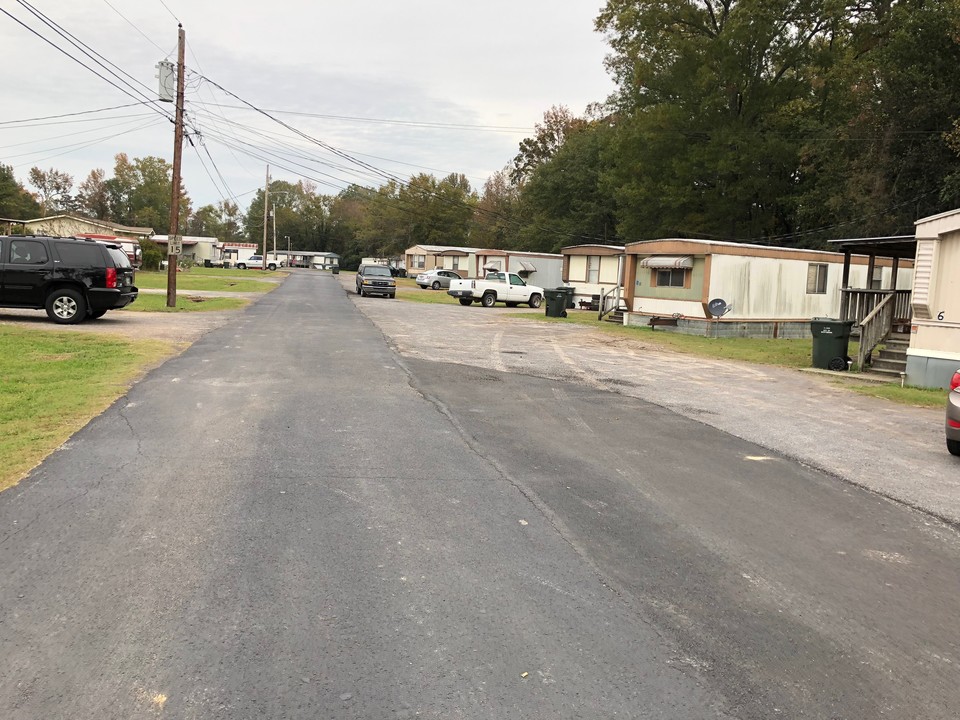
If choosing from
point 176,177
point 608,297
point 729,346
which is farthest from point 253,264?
point 729,346

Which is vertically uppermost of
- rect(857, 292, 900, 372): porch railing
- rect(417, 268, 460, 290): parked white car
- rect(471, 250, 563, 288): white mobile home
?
rect(471, 250, 563, 288): white mobile home

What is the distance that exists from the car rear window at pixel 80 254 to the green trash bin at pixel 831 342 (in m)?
15.7

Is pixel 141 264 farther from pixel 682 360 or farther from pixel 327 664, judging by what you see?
pixel 327 664

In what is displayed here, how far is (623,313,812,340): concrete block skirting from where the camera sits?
24453 millimetres

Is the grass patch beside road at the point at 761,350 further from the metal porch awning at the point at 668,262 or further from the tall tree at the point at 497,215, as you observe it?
the tall tree at the point at 497,215

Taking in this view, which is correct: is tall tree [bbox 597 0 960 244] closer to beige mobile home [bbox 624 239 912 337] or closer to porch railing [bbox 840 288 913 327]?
beige mobile home [bbox 624 239 912 337]

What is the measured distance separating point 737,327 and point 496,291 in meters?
13.4

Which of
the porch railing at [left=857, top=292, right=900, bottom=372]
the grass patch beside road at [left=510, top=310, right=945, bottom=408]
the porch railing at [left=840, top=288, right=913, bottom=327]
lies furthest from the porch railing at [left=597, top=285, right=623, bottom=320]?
the porch railing at [left=857, top=292, right=900, bottom=372]

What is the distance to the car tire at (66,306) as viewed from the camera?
16062 mm

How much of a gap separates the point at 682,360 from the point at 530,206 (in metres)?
52.0

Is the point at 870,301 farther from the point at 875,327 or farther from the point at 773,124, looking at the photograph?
the point at 773,124

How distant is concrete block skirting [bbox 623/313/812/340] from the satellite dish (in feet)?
1.12

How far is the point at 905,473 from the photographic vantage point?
7.16 m

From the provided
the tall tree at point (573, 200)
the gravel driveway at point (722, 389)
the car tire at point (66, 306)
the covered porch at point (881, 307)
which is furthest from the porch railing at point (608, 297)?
the tall tree at point (573, 200)
